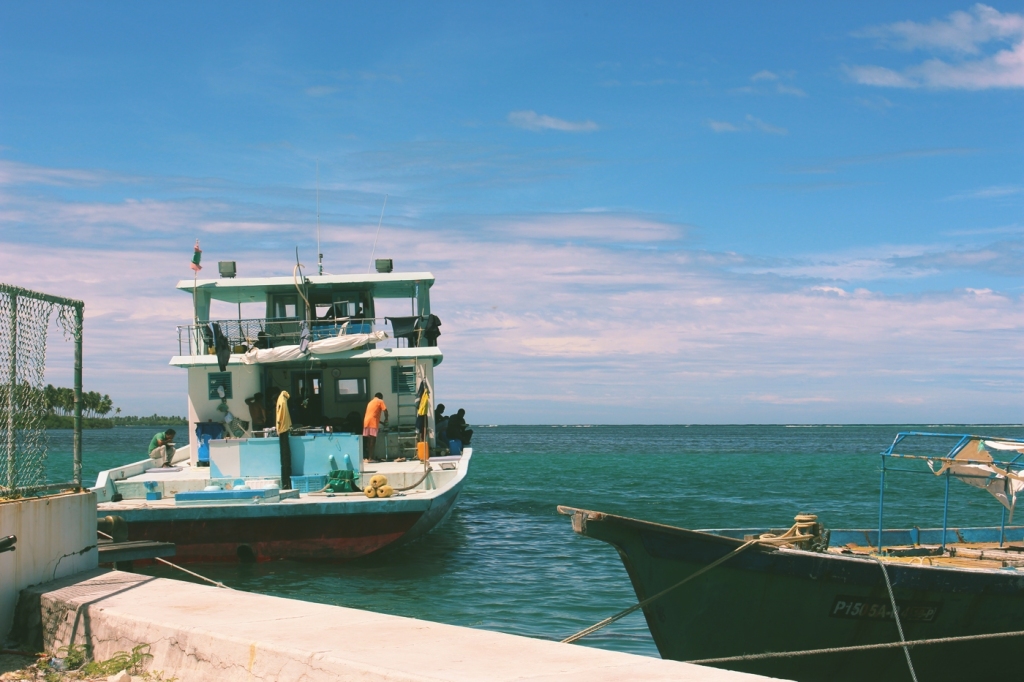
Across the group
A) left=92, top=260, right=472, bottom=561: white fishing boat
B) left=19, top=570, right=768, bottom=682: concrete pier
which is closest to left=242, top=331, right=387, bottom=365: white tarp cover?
left=92, top=260, right=472, bottom=561: white fishing boat

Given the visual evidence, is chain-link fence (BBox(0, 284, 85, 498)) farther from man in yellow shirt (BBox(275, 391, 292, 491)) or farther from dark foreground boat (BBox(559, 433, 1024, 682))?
man in yellow shirt (BBox(275, 391, 292, 491))

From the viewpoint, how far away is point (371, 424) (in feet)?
54.7

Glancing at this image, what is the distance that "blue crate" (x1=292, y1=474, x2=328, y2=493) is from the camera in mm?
14523

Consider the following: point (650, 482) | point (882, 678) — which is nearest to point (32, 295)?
point (882, 678)

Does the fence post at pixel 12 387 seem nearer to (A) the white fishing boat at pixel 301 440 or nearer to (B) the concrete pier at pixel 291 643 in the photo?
(B) the concrete pier at pixel 291 643

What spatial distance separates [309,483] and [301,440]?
0.93 metres

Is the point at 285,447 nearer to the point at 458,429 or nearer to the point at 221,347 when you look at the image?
the point at 221,347

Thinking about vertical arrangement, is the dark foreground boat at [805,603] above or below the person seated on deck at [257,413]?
below

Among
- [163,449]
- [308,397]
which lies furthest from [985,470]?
[163,449]

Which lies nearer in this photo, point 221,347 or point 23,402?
point 23,402

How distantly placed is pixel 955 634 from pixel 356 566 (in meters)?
8.72

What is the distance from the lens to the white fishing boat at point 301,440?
13242 millimetres

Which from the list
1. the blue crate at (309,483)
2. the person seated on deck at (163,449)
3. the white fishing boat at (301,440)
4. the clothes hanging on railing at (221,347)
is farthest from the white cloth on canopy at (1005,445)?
the person seated on deck at (163,449)

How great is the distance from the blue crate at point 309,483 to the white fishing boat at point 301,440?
0.02 metres
